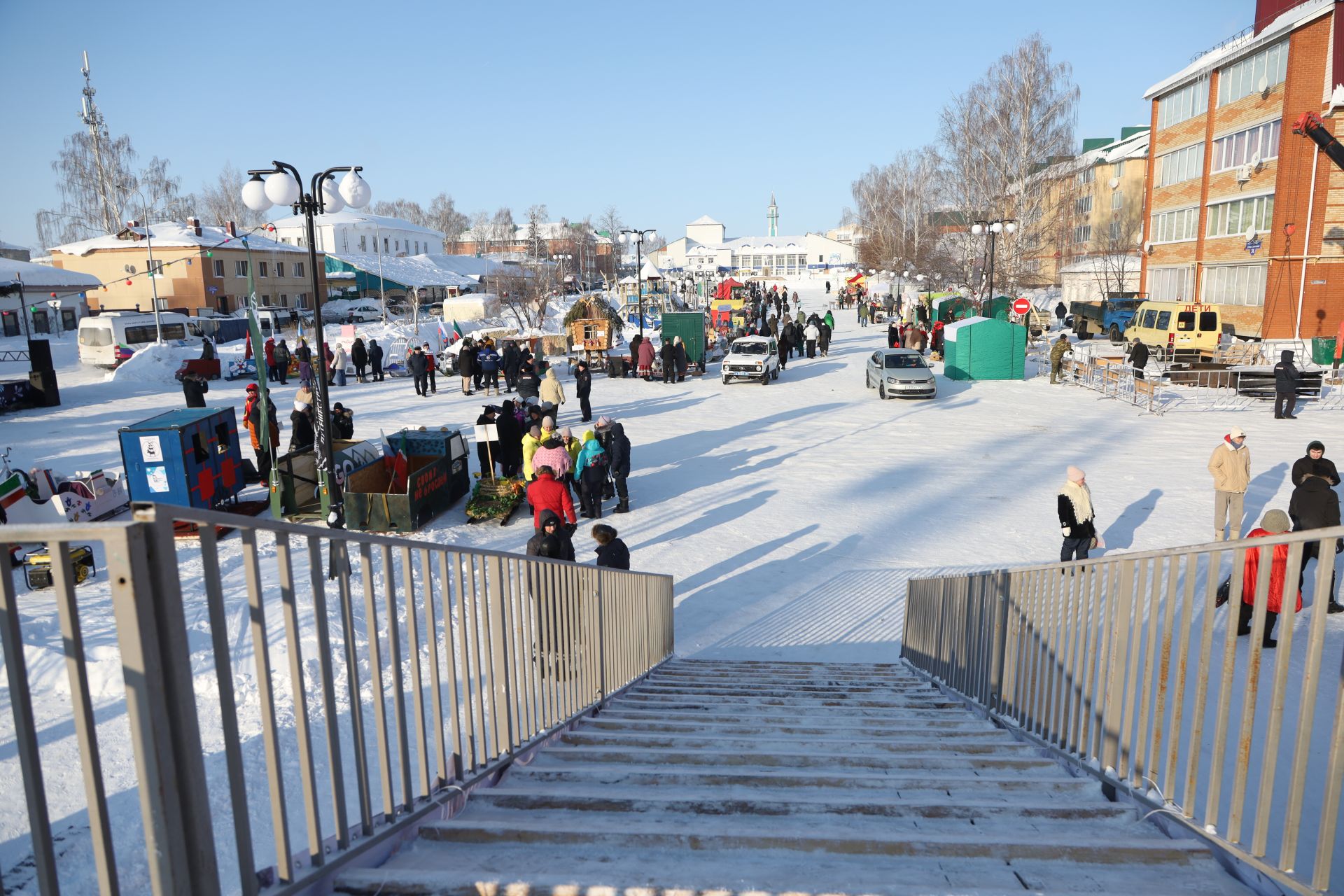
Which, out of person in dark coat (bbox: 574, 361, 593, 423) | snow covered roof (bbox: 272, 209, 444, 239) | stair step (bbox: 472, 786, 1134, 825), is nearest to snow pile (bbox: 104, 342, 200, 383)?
person in dark coat (bbox: 574, 361, 593, 423)

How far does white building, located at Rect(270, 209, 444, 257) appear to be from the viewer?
8231 cm

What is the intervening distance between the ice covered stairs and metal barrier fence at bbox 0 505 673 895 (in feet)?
0.79

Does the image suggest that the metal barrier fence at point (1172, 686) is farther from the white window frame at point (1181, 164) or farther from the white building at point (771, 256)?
the white building at point (771, 256)

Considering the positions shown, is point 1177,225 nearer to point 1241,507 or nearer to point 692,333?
point 692,333

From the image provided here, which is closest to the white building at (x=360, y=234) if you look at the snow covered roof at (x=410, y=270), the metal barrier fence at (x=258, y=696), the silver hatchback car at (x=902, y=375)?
the snow covered roof at (x=410, y=270)

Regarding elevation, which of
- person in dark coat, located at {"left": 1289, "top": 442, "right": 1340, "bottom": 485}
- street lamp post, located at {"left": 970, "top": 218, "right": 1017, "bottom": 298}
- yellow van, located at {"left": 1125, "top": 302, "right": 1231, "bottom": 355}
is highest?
street lamp post, located at {"left": 970, "top": 218, "right": 1017, "bottom": 298}

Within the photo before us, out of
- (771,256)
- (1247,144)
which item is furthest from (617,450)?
(771,256)

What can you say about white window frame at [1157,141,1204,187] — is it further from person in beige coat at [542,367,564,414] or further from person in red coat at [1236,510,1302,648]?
person in red coat at [1236,510,1302,648]

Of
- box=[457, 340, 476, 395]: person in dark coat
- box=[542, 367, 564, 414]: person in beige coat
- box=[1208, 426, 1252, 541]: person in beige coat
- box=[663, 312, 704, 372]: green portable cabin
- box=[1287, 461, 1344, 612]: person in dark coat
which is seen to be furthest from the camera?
box=[663, 312, 704, 372]: green portable cabin

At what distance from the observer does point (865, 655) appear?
27.9 feet

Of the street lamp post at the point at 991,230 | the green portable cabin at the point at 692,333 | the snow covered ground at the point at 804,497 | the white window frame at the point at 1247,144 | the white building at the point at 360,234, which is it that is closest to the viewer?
the snow covered ground at the point at 804,497

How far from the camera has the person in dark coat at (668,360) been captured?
26.3 metres

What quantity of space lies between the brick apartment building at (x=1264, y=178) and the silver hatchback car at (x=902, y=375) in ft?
49.6

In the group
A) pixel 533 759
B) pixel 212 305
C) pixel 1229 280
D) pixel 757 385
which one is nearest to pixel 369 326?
pixel 212 305
